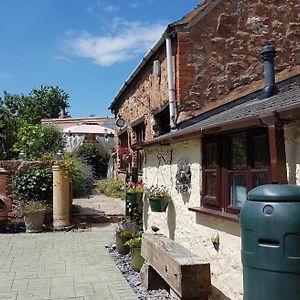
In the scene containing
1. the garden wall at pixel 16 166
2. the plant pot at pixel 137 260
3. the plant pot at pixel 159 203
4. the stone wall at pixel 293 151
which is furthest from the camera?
the garden wall at pixel 16 166

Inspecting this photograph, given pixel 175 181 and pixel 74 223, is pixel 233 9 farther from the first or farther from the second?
pixel 74 223

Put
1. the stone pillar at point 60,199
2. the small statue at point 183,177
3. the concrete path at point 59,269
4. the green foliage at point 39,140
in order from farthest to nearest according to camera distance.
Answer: the green foliage at point 39,140
the stone pillar at point 60,199
the small statue at point 183,177
the concrete path at point 59,269

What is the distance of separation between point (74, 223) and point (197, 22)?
678 cm

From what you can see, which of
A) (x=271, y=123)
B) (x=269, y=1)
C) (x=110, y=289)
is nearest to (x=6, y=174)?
(x=110, y=289)

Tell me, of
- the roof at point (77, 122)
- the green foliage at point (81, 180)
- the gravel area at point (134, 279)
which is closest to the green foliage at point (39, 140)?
the green foliage at point (81, 180)

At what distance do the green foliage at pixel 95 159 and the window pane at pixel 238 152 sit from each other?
17401 mm

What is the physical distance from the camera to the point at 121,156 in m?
17.4

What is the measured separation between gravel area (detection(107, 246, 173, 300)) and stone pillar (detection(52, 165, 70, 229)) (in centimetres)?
306

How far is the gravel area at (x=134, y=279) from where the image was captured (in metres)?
5.72

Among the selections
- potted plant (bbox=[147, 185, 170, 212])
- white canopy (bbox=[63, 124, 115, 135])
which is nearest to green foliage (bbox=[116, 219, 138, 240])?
potted plant (bbox=[147, 185, 170, 212])

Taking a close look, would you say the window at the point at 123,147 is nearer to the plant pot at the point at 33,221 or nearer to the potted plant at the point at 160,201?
the plant pot at the point at 33,221

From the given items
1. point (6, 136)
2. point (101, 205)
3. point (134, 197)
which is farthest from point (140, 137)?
point (6, 136)

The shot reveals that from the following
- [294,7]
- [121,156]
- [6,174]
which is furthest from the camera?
[121,156]

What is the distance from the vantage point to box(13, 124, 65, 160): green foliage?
17344 mm
